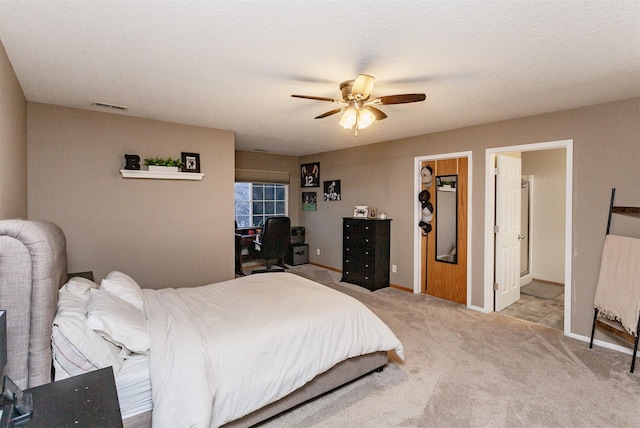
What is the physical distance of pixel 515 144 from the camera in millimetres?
3652

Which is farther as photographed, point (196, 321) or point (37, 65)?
point (37, 65)

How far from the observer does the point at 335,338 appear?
2.22 m

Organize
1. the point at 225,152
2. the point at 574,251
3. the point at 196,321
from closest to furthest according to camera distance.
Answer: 1. the point at 196,321
2. the point at 574,251
3. the point at 225,152

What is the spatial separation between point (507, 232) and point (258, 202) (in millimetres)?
4666

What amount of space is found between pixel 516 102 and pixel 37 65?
4.12 metres

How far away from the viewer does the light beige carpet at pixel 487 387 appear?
2037 millimetres

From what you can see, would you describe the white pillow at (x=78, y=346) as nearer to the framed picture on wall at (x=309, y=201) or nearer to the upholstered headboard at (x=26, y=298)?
the upholstered headboard at (x=26, y=298)

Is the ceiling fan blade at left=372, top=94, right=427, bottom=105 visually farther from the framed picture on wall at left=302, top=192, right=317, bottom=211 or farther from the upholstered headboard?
the framed picture on wall at left=302, top=192, right=317, bottom=211

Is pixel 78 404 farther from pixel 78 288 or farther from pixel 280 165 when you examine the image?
pixel 280 165

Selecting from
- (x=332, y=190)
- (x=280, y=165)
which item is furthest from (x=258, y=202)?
(x=332, y=190)

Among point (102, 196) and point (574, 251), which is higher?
point (102, 196)

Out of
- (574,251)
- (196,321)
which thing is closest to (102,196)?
(196,321)

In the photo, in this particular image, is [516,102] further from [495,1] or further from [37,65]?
[37,65]

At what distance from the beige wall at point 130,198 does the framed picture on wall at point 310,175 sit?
101 inches
